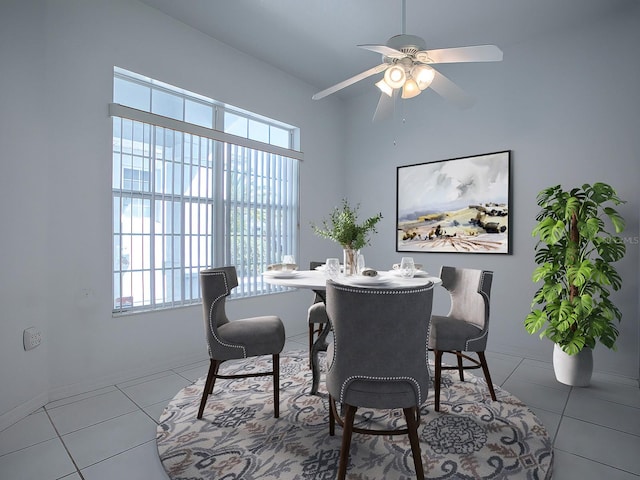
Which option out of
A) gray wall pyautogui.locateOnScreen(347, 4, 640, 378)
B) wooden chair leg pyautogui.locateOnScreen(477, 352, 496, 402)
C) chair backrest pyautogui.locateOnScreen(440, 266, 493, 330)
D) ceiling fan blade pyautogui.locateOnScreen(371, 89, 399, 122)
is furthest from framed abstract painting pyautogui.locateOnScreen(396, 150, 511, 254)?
ceiling fan blade pyautogui.locateOnScreen(371, 89, 399, 122)

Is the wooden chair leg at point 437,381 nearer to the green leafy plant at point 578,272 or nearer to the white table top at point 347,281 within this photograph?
the white table top at point 347,281

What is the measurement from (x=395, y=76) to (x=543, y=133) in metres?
2.15

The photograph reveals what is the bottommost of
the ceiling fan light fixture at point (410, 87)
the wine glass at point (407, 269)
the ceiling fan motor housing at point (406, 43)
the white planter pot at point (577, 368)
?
the white planter pot at point (577, 368)

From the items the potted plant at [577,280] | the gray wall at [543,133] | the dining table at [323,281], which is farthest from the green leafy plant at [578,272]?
the dining table at [323,281]

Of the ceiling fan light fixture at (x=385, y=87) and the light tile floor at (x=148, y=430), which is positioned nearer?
the light tile floor at (x=148, y=430)

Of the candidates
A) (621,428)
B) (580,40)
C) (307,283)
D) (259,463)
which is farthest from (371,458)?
(580,40)

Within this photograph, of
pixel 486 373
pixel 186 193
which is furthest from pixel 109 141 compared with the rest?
pixel 486 373

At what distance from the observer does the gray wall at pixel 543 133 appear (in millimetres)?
3029

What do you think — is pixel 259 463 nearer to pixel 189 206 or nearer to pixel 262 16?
pixel 189 206

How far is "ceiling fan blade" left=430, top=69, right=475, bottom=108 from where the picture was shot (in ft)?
7.33

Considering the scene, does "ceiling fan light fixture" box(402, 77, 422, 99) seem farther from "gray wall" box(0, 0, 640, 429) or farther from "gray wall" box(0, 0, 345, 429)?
"gray wall" box(0, 0, 345, 429)

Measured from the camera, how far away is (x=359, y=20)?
3.18 meters

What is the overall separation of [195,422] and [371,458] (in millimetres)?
1101

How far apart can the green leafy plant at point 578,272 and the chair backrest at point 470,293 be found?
27.5 inches
